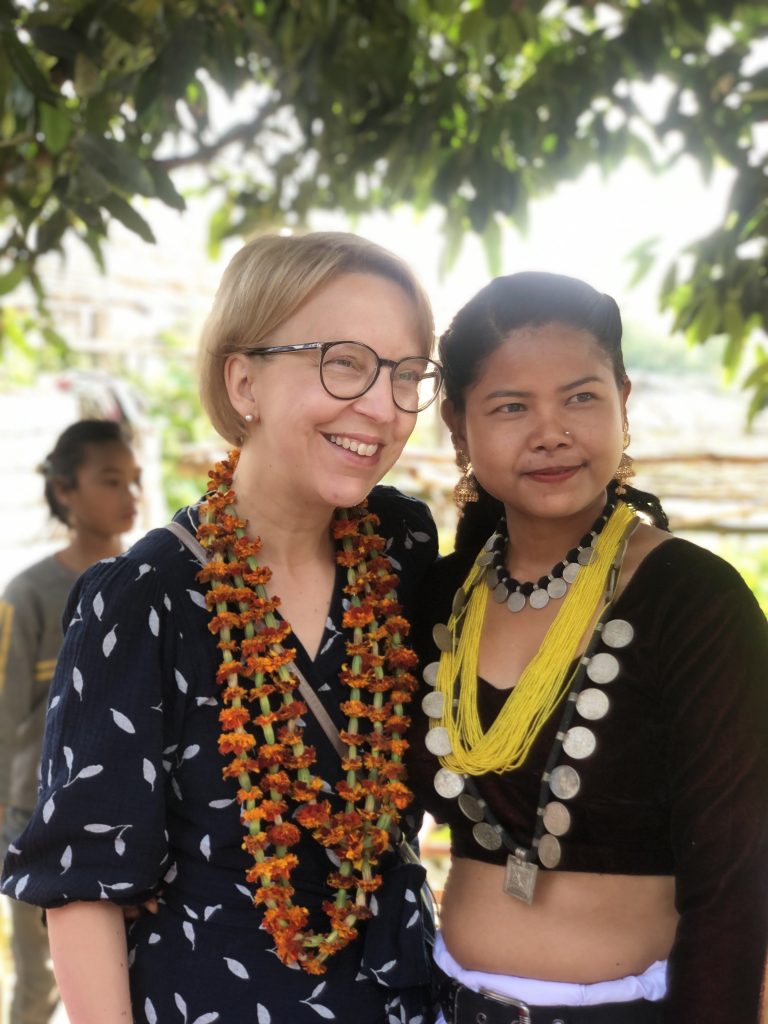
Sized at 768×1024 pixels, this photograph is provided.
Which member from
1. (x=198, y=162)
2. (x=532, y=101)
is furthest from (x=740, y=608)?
(x=198, y=162)

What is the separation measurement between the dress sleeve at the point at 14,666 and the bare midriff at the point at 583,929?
2098 mm

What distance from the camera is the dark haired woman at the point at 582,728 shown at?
53.7 inches

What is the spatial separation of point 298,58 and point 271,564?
6.02 feet

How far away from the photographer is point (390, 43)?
3.21m

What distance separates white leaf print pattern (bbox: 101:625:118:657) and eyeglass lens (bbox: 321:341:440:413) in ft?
1.49

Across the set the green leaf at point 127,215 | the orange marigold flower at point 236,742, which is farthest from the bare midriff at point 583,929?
the green leaf at point 127,215

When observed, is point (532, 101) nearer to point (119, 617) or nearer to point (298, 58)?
point (298, 58)

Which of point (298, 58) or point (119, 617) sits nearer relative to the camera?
point (119, 617)

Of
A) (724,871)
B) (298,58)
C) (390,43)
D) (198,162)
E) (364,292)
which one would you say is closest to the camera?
(724,871)

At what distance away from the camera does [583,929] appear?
147cm

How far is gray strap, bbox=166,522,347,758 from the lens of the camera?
1.62 metres

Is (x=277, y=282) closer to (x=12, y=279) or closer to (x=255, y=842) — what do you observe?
(x=255, y=842)

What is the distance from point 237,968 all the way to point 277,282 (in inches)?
39.0

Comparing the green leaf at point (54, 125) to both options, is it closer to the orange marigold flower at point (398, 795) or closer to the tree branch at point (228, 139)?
the orange marigold flower at point (398, 795)
